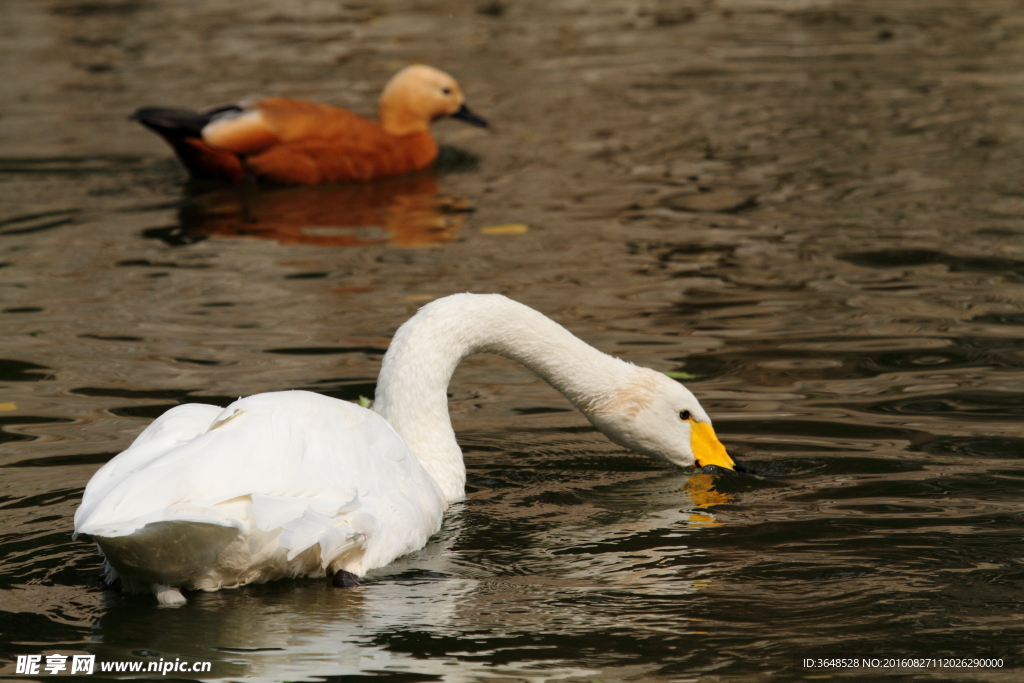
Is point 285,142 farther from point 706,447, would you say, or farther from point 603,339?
point 706,447

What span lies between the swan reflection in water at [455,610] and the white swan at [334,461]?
118mm

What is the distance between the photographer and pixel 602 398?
20.1ft

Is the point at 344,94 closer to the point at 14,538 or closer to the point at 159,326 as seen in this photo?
the point at 159,326

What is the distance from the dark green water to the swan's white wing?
227mm

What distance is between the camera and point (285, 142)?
12227 millimetres

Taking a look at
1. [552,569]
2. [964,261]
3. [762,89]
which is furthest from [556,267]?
[762,89]

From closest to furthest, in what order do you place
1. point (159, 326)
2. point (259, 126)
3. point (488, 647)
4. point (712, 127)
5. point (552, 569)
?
point (488, 647)
point (552, 569)
point (159, 326)
point (259, 126)
point (712, 127)

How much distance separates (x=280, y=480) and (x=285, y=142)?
26.6 feet

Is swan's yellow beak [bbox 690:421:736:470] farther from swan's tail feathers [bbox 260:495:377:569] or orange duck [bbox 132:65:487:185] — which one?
orange duck [bbox 132:65:487:185]

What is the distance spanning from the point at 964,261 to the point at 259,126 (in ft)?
19.8

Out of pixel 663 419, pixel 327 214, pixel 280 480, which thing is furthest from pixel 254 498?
pixel 327 214

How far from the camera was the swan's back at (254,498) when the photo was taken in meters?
4.21

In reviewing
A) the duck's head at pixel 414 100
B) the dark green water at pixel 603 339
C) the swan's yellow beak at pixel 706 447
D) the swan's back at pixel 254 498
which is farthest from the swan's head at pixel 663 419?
the duck's head at pixel 414 100

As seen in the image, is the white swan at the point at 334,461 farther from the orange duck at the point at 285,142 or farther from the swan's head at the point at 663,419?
the orange duck at the point at 285,142
